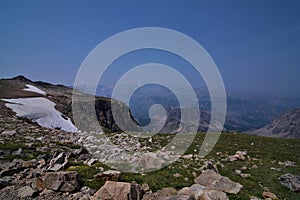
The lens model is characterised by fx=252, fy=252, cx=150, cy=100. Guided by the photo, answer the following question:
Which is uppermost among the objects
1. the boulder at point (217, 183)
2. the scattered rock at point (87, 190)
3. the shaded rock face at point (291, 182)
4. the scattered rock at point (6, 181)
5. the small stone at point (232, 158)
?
the scattered rock at point (6, 181)

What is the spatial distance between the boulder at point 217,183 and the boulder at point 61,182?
6638mm

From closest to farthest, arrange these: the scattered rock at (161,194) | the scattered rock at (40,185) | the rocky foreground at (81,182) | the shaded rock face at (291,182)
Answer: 1. the rocky foreground at (81,182)
2. the scattered rock at (161,194)
3. the scattered rock at (40,185)
4. the shaded rock face at (291,182)

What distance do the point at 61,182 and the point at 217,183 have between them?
8008 mm

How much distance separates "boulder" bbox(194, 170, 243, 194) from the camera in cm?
1310

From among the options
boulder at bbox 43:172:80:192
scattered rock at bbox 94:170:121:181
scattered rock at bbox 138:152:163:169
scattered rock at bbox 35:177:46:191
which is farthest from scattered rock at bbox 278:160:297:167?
scattered rock at bbox 35:177:46:191

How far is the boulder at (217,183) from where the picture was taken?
13.1 m

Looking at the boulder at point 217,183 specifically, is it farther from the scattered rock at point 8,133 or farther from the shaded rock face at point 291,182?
the scattered rock at point 8,133

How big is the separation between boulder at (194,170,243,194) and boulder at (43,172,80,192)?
664cm

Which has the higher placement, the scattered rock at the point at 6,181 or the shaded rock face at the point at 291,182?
the scattered rock at the point at 6,181

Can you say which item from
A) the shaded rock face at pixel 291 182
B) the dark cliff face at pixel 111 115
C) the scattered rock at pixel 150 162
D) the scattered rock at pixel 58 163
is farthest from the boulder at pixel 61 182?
the dark cliff face at pixel 111 115

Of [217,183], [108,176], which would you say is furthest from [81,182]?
[217,183]

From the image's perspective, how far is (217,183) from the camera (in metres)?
13.5

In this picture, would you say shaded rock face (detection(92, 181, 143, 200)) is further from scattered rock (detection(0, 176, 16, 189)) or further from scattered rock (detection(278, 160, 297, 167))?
scattered rock (detection(278, 160, 297, 167))

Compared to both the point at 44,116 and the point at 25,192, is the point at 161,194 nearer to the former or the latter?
the point at 25,192
